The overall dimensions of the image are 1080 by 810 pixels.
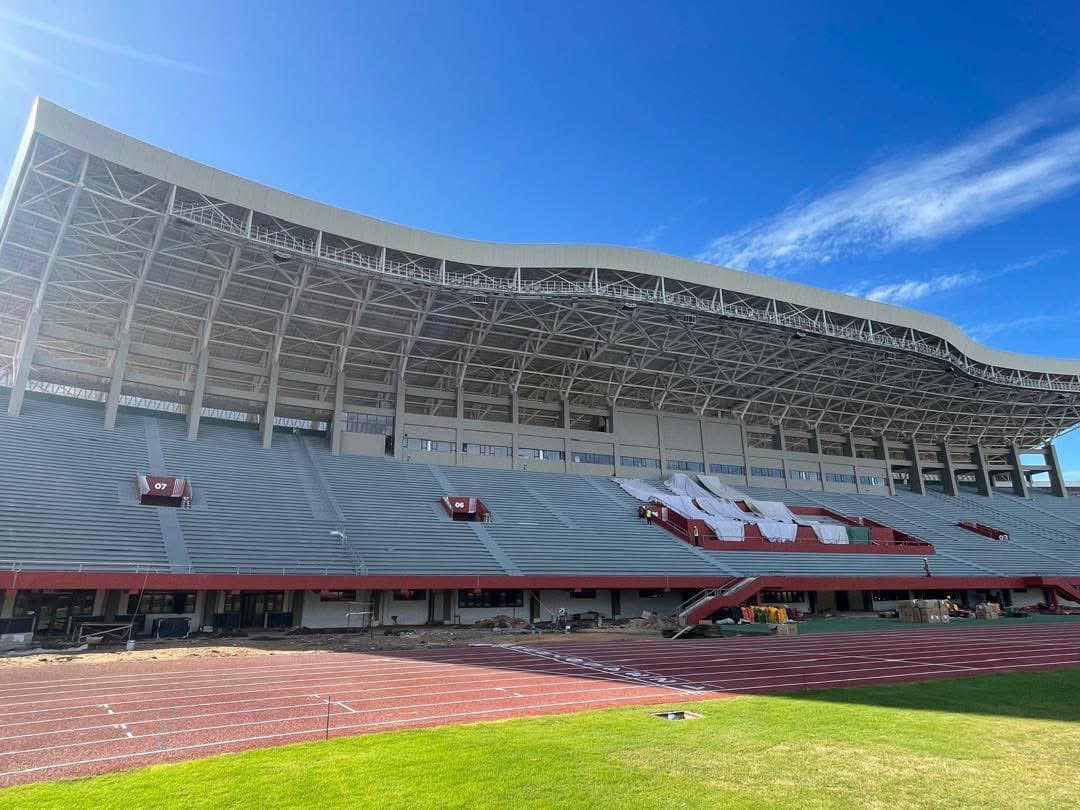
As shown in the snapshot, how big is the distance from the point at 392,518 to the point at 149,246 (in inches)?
675

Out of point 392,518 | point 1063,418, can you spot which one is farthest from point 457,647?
point 1063,418

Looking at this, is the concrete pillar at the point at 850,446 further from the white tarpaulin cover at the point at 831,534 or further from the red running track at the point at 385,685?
the red running track at the point at 385,685

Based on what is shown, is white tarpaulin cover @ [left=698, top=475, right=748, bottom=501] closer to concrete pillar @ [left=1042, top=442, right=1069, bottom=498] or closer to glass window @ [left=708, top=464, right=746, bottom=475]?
glass window @ [left=708, top=464, right=746, bottom=475]

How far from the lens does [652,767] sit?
7281 millimetres

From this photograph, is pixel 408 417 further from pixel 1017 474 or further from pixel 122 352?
pixel 1017 474

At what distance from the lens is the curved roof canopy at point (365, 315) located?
28.8m

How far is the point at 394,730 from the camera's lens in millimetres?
9516

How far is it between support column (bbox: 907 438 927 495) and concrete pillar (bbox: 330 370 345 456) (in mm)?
53528

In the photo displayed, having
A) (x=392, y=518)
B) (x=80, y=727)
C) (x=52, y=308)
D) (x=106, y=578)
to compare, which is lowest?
(x=80, y=727)

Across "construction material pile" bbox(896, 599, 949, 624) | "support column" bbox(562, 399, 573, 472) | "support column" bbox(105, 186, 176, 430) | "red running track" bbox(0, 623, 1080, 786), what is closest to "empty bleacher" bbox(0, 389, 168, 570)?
"support column" bbox(105, 186, 176, 430)

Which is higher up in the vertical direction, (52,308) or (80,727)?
(52,308)

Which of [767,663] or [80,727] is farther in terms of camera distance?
[767,663]

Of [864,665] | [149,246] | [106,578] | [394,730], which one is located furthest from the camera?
[149,246]

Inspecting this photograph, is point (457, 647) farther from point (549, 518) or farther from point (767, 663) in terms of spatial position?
point (549, 518)
